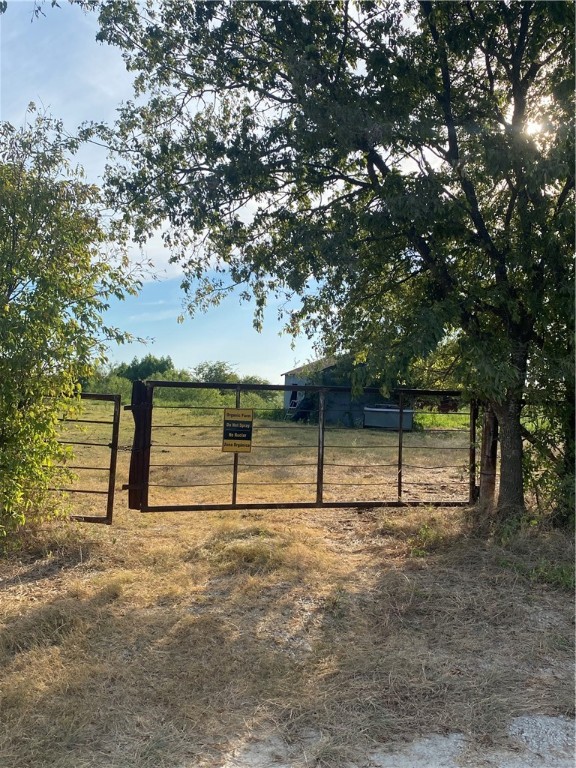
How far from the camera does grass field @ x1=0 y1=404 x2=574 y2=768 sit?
272 cm

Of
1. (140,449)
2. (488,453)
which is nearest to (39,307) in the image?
(140,449)

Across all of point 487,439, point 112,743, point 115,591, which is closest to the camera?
point 112,743

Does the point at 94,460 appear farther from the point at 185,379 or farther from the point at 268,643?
the point at 185,379

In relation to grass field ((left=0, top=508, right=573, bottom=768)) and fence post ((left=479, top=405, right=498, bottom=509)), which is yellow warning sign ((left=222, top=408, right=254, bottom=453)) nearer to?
grass field ((left=0, top=508, right=573, bottom=768))

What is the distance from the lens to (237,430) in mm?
6691

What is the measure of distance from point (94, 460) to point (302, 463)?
14.7 ft

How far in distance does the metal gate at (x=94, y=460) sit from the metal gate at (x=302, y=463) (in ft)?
0.79

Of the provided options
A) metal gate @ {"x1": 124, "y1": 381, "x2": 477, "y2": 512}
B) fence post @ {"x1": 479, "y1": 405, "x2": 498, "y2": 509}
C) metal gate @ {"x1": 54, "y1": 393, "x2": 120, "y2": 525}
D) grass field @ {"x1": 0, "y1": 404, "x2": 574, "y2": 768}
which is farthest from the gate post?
fence post @ {"x1": 479, "y1": 405, "x2": 498, "y2": 509}

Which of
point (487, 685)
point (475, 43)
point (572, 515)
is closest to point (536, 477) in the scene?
point (572, 515)

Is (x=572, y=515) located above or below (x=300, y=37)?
below

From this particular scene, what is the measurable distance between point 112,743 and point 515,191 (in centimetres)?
558

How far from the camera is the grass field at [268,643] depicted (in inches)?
107

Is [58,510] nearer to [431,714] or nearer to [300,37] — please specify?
[431,714]

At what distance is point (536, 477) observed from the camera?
629 centimetres
